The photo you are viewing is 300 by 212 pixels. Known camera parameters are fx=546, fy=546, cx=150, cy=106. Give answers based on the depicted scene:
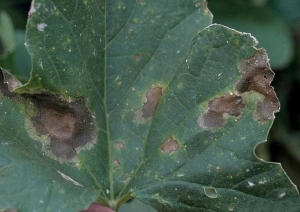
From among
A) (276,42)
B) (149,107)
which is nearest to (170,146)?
(149,107)

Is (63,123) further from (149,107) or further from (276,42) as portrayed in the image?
(276,42)

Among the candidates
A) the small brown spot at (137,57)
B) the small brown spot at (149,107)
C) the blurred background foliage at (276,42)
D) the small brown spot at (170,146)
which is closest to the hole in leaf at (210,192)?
the small brown spot at (170,146)

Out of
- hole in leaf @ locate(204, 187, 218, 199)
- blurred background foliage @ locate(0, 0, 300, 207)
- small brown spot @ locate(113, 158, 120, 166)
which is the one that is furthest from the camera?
blurred background foliage @ locate(0, 0, 300, 207)

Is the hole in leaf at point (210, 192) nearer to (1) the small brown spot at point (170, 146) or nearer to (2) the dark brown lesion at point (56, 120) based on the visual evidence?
(1) the small brown spot at point (170, 146)

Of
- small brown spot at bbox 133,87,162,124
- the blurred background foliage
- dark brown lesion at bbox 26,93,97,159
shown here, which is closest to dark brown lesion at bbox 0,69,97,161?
dark brown lesion at bbox 26,93,97,159

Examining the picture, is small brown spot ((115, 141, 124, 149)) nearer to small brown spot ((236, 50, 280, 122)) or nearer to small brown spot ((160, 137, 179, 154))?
small brown spot ((160, 137, 179, 154))

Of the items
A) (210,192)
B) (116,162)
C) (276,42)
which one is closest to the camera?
(210,192)

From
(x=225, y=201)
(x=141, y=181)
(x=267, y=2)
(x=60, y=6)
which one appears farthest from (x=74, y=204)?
(x=267, y=2)
